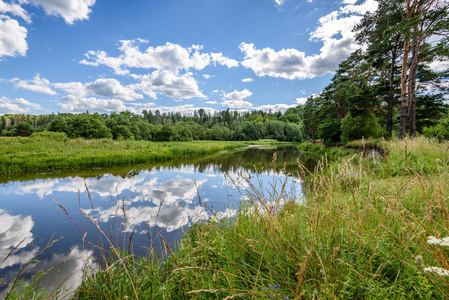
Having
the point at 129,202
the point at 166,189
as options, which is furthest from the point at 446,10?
the point at 129,202

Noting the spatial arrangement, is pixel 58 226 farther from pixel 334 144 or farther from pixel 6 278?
pixel 334 144

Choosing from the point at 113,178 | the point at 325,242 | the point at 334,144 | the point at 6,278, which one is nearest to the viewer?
the point at 325,242

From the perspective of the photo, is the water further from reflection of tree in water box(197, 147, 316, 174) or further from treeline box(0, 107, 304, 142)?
treeline box(0, 107, 304, 142)

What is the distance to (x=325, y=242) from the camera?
1.77m

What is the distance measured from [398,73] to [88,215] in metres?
24.4

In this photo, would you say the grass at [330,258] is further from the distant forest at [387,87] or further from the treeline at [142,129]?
the treeline at [142,129]

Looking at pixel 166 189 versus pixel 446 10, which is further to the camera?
pixel 446 10

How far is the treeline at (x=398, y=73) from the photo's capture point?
381 inches

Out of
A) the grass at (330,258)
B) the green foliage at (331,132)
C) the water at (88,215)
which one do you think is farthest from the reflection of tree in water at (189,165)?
the green foliage at (331,132)

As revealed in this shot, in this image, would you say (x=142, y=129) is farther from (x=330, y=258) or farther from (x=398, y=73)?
(x=330, y=258)

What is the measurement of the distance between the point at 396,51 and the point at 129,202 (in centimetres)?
2125

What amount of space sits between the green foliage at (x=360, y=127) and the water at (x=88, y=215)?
18.4 m

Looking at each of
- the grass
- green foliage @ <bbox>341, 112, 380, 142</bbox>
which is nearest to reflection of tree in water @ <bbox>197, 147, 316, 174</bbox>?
green foliage @ <bbox>341, 112, 380, 142</bbox>

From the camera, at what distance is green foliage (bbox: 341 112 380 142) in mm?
19344
